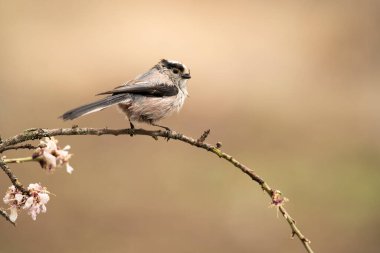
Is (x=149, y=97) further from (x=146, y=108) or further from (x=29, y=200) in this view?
(x=29, y=200)

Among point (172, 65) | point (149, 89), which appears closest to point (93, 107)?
point (149, 89)

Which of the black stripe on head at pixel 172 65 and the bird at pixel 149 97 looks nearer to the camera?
the bird at pixel 149 97

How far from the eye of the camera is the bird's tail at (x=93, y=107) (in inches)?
102

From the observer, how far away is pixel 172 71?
516 centimetres

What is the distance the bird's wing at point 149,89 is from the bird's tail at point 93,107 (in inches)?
2.1

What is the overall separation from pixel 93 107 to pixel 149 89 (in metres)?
1.31

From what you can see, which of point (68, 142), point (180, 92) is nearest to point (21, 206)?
point (180, 92)

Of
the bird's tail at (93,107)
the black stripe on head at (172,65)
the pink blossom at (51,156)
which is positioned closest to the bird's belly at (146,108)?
the bird's tail at (93,107)

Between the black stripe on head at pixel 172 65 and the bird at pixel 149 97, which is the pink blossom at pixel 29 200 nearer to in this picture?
the bird at pixel 149 97

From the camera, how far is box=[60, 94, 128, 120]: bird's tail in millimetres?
2590

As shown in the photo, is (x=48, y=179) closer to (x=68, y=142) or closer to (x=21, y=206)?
(x=68, y=142)

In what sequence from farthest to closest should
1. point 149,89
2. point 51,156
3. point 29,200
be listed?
point 149,89, point 29,200, point 51,156

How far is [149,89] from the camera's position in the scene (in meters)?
4.51

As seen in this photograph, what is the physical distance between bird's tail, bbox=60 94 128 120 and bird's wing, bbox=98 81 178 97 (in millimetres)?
53
